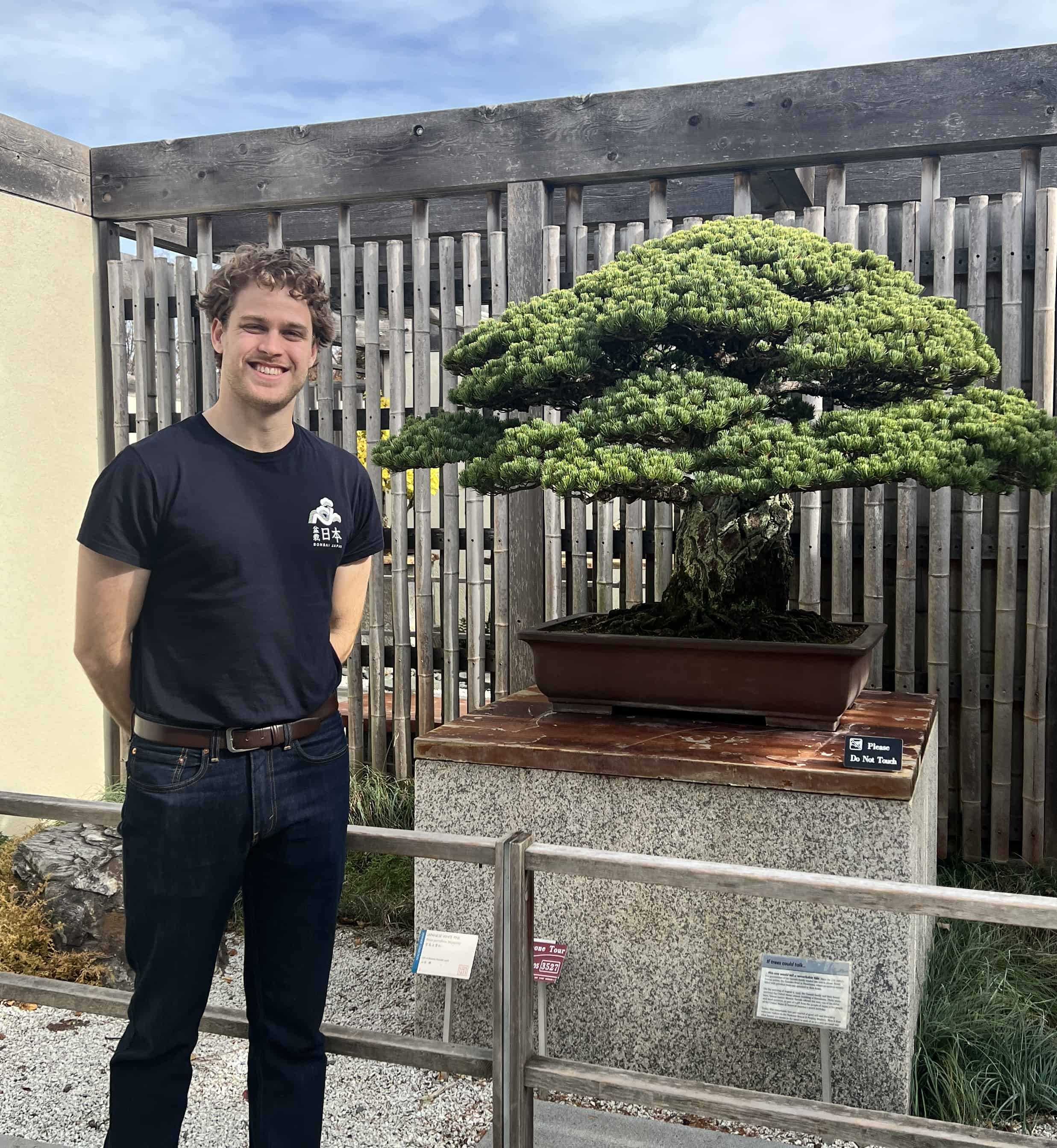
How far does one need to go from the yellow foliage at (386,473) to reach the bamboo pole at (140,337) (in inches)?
30.1

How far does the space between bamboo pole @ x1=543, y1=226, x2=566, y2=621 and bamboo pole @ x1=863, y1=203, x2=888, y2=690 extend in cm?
93

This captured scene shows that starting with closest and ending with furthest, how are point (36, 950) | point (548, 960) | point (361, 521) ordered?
point (361, 521) → point (548, 960) → point (36, 950)

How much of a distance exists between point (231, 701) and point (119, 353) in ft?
9.31

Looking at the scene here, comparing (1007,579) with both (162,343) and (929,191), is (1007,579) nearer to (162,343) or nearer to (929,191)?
(929,191)

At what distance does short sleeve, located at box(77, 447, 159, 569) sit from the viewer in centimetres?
145

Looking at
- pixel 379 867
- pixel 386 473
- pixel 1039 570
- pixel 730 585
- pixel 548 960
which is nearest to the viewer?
pixel 548 960

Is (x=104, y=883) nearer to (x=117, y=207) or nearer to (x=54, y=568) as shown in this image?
(x=54, y=568)

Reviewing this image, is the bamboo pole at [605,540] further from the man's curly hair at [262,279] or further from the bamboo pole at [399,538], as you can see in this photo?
the man's curly hair at [262,279]

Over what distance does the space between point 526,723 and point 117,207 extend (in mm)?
2610

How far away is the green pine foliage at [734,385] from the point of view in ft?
6.90

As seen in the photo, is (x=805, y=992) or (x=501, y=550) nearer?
(x=805, y=992)

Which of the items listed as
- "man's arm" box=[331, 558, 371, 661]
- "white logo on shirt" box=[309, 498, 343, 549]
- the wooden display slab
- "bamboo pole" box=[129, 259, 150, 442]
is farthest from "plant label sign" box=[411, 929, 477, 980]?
"bamboo pole" box=[129, 259, 150, 442]

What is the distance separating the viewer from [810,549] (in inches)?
129

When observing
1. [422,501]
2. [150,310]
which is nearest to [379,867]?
[422,501]
